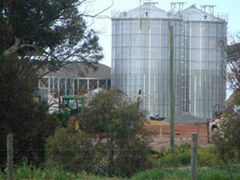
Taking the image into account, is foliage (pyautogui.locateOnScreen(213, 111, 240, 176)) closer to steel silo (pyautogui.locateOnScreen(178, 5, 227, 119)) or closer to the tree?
the tree

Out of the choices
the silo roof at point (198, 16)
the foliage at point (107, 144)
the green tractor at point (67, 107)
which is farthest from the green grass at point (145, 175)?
the silo roof at point (198, 16)

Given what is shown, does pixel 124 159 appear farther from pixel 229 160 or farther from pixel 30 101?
pixel 30 101

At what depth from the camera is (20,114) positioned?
1764 cm

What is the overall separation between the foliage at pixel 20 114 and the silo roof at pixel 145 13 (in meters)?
44.5

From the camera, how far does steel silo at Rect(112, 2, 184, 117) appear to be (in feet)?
198

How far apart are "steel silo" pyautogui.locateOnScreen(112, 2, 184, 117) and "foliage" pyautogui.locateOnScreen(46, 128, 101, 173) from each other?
4499 cm

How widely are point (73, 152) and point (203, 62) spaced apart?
48693 mm

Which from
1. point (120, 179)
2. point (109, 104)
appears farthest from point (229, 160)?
point (109, 104)

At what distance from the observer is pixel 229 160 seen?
13.5 m

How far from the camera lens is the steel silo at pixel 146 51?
60.5m

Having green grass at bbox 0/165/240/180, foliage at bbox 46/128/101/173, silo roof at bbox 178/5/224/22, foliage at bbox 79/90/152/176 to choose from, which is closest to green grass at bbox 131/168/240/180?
green grass at bbox 0/165/240/180

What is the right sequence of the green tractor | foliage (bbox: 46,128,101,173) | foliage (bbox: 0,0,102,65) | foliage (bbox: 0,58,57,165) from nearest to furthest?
foliage (bbox: 46,128,101,173), foliage (bbox: 0,58,57,165), foliage (bbox: 0,0,102,65), the green tractor

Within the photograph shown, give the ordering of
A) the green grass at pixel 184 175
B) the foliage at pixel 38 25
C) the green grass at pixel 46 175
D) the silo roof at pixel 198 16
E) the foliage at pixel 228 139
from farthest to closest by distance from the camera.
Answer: the silo roof at pixel 198 16 → the foliage at pixel 38 25 → the green grass at pixel 46 175 → the foliage at pixel 228 139 → the green grass at pixel 184 175

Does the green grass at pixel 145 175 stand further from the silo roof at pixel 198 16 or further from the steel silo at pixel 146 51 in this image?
the silo roof at pixel 198 16
